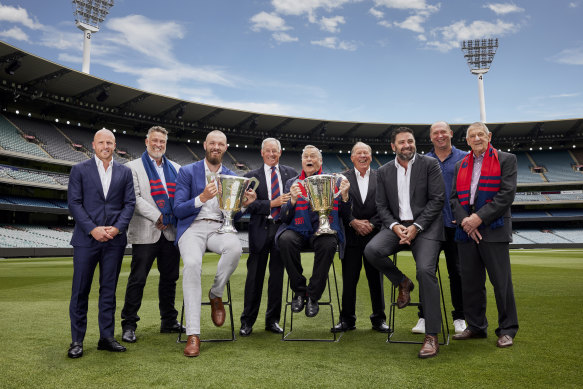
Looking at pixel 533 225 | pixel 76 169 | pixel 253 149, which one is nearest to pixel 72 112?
pixel 253 149

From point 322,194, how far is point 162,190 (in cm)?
194

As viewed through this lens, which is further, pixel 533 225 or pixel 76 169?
pixel 533 225

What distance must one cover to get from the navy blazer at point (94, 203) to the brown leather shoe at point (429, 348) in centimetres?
305

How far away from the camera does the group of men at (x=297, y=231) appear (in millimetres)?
3814

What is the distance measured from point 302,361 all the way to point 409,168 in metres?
2.24

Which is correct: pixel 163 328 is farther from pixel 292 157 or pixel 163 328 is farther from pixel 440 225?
pixel 292 157

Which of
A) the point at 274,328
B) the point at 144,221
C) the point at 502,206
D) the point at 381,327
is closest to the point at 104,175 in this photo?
the point at 144,221

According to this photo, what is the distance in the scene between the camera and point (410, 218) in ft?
13.6

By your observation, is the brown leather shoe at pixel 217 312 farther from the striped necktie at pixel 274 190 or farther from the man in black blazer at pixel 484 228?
the man in black blazer at pixel 484 228

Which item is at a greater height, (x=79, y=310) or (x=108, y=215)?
(x=108, y=215)

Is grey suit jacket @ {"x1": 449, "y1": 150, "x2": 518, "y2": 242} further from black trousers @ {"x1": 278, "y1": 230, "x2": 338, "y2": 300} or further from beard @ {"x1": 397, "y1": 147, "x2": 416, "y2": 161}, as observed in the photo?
black trousers @ {"x1": 278, "y1": 230, "x2": 338, "y2": 300}

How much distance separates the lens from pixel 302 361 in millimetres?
3326

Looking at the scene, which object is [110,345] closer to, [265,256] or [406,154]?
[265,256]

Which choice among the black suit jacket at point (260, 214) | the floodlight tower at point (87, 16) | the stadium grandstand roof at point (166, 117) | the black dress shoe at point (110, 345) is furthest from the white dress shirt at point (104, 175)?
the floodlight tower at point (87, 16)
